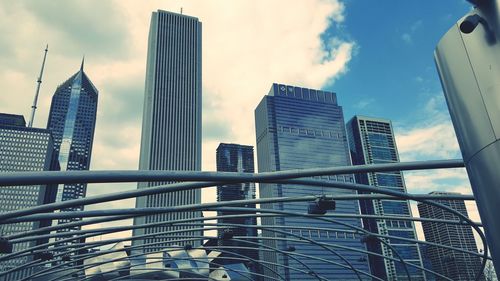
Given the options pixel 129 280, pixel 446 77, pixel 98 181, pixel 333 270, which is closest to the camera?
pixel 446 77

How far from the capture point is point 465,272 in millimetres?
94188

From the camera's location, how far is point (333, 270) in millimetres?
188125

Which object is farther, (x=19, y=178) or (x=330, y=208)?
(x=330, y=208)

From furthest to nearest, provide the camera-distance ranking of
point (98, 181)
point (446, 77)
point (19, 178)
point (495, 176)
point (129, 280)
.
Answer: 1. point (129, 280)
2. point (98, 181)
3. point (19, 178)
4. point (446, 77)
5. point (495, 176)

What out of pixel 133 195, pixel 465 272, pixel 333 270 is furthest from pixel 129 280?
pixel 333 270

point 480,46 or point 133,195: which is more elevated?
point 480,46

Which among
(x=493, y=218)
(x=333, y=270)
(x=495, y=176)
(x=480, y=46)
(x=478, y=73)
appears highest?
(x=480, y=46)

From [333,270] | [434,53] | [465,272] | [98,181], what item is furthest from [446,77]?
[333,270]

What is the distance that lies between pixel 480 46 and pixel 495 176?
2.00m

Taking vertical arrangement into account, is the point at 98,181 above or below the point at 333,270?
above

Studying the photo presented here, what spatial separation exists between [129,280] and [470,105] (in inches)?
1703

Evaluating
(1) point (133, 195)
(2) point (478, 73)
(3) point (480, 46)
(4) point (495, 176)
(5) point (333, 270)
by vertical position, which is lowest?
(5) point (333, 270)

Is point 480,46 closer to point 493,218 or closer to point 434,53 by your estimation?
point 434,53

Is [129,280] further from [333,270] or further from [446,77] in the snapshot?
[333,270]
